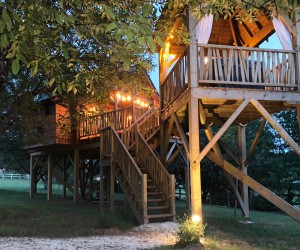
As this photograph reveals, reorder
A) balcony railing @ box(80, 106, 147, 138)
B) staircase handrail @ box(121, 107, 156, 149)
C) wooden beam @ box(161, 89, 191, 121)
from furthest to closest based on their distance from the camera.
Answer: balcony railing @ box(80, 106, 147, 138)
staircase handrail @ box(121, 107, 156, 149)
wooden beam @ box(161, 89, 191, 121)

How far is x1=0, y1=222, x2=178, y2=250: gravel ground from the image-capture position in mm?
7219

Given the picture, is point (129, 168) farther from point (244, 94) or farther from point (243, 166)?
point (244, 94)

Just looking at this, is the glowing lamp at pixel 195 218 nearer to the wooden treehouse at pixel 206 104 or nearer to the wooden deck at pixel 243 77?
the wooden treehouse at pixel 206 104

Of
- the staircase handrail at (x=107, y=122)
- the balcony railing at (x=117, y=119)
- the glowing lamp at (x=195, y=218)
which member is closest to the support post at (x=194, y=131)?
the glowing lamp at (x=195, y=218)

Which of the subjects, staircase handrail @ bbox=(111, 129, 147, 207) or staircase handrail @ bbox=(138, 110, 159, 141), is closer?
staircase handrail @ bbox=(111, 129, 147, 207)

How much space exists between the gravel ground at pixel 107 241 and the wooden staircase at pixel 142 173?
3.57ft

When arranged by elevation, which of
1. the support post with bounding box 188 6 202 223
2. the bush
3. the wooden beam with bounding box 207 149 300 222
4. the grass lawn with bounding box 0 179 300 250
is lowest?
the grass lawn with bounding box 0 179 300 250

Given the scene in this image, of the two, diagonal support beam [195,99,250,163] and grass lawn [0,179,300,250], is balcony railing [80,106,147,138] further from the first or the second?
diagonal support beam [195,99,250,163]

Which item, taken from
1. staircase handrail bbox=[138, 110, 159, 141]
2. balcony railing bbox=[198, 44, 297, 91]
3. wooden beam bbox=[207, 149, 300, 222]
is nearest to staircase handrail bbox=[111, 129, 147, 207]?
staircase handrail bbox=[138, 110, 159, 141]

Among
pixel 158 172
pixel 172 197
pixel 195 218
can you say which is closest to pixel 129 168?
pixel 158 172

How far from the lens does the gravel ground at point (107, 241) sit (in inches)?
284

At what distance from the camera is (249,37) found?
1405 centimetres

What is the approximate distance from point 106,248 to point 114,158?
6.13 m

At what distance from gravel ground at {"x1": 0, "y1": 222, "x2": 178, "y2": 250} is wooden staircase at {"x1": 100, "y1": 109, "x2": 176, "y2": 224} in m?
1.09
